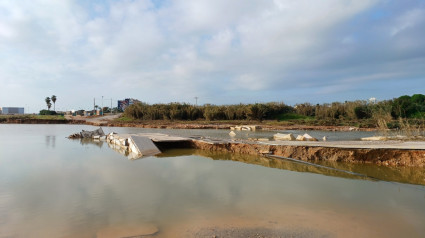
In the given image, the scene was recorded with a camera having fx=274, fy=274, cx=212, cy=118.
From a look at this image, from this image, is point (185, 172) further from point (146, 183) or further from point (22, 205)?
point (22, 205)

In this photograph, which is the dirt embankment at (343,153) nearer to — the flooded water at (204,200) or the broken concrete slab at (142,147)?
the flooded water at (204,200)

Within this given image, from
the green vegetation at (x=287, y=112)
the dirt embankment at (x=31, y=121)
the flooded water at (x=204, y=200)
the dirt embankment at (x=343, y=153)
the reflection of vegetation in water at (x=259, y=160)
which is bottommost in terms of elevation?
the flooded water at (x=204, y=200)

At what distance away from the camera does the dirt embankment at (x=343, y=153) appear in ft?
26.7

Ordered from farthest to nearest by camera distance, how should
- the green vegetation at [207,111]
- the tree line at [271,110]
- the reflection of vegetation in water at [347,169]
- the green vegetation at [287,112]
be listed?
the green vegetation at [207,111]
the tree line at [271,110]
the green vegetation at [287,112]
the reflection of vegetation in water at [347,169]

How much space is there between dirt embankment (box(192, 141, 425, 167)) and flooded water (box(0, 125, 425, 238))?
62cm

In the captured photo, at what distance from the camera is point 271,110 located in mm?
A: 32844

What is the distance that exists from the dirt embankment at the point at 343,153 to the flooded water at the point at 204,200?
0.62 metres

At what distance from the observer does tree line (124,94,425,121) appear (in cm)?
2858

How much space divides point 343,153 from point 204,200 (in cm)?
581

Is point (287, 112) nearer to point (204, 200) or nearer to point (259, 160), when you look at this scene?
point (259, 160)

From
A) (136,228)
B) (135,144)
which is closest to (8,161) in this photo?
(135,144)

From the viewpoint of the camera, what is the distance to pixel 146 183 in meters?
6.26

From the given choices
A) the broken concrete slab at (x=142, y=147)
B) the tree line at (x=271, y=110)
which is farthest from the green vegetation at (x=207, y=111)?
the broken concrete slab at (x=142, y=147)

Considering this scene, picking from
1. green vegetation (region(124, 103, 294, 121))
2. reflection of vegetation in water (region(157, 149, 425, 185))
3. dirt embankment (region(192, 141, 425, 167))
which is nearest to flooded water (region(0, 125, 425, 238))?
reflection of vegetation in water (region(157, 149, 425, 185))
